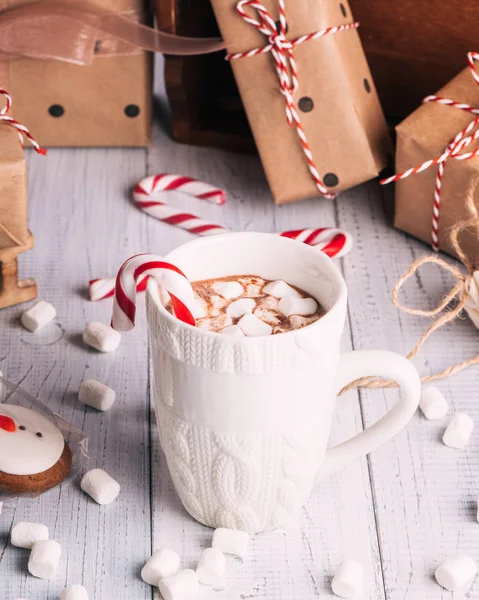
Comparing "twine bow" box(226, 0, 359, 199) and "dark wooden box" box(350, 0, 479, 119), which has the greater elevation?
"twine bow" box(226, 0, 359, 199)

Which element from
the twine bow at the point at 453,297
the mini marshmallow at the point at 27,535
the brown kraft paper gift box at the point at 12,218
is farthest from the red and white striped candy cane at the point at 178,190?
the mini marshmallow at the point at 27,535

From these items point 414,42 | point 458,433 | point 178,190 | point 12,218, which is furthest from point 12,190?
point 414,42

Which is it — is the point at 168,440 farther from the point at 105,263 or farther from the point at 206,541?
the point at 105,263

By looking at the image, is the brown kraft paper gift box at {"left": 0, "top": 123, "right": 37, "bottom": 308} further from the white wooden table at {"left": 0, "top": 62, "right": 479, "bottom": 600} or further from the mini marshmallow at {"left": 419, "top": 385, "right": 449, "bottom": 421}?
the mini marshmallow at {"left": 419, "top": 385, "right": 449, "bottom": 421}

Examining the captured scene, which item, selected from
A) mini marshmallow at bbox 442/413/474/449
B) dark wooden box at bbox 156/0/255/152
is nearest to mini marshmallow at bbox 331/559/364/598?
mini marshmallow at bbox 442/413/474/449

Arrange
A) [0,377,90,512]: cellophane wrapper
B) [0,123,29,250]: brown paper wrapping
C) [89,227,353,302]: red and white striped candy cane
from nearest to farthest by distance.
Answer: [0,377,90,512]: cellophane wrapper < [0,123,29,250]: brown paper wrapping < [89,227,353,302]: red and white striped candy cane

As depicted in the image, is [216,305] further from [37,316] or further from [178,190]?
[178,190]

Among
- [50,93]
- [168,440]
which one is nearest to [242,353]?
[168,440]
